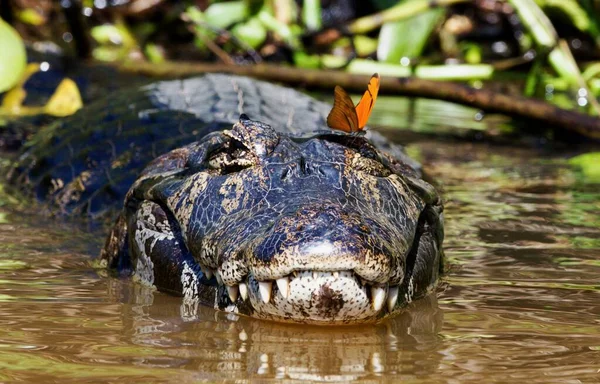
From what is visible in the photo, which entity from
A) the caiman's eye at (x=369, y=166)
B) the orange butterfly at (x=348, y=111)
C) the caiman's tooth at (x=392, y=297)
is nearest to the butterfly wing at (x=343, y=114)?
the orange butterfly at (x=348, y=111)

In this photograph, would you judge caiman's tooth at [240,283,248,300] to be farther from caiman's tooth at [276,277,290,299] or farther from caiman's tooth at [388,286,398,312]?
caiman's tooth at [388,286,398,312]

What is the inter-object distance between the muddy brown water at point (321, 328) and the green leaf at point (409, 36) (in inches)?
173

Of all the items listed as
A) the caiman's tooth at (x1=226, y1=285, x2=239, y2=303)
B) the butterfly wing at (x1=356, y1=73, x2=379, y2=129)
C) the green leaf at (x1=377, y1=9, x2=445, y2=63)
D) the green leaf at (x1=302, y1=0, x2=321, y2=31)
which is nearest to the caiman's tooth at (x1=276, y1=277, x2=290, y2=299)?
the caiman's tooth at (x1=226, y1=285, x2=239, y2=303)

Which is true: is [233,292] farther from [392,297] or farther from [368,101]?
[368,101]

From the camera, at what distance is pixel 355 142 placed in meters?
3.20

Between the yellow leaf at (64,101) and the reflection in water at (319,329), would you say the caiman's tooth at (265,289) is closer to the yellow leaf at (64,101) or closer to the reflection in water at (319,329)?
the reflection in water at (319,329)

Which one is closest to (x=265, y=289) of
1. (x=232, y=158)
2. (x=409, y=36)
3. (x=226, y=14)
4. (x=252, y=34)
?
(x=232, y=158)

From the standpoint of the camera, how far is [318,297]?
2.53 meters

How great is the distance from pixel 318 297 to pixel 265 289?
158 mm

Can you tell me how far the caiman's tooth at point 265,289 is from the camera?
2611mm

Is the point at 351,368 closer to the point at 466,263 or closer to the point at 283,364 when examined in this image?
the point at 283,364

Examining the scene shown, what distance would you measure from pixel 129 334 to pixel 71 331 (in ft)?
0.52

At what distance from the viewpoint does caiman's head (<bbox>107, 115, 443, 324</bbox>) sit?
8.30 ft

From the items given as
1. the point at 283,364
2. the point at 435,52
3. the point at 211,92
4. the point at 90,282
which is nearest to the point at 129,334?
the point at 283,364
